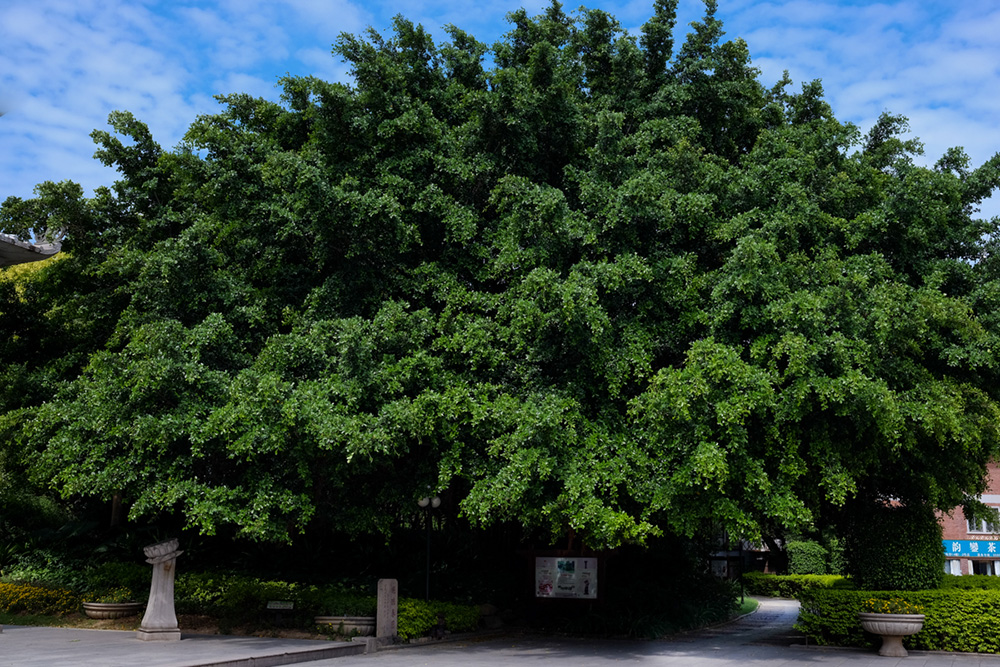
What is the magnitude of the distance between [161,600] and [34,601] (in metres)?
4.90

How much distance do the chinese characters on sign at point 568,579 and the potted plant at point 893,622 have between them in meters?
5.88

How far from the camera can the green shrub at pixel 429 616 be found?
1611 centimetres

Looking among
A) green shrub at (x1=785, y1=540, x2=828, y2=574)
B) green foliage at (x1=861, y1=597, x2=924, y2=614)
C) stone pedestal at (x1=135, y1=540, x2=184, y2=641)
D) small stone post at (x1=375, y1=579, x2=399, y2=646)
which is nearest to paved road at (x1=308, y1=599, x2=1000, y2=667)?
small stone post at (x1=375, y1=579, x2=399, y2=646)

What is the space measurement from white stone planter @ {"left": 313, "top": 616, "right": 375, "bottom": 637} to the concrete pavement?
81cm

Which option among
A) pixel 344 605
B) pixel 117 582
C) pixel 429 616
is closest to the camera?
pixel 344 605

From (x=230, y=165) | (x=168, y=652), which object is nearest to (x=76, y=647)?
(x=168, y=652)

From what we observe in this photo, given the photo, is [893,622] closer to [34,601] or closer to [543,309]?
[543,309]

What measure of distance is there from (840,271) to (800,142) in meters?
3.48

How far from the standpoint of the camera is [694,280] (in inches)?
587

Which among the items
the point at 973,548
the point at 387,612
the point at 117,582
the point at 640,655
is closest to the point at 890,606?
the point at 640,655

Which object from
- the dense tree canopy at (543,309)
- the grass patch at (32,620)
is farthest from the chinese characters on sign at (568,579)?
the grass patch at (32,620)

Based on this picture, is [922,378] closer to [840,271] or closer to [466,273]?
[840,271]

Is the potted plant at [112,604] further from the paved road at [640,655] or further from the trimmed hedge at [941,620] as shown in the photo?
the trimmed hedge at [941,620]

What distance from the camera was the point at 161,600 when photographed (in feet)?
48.5
